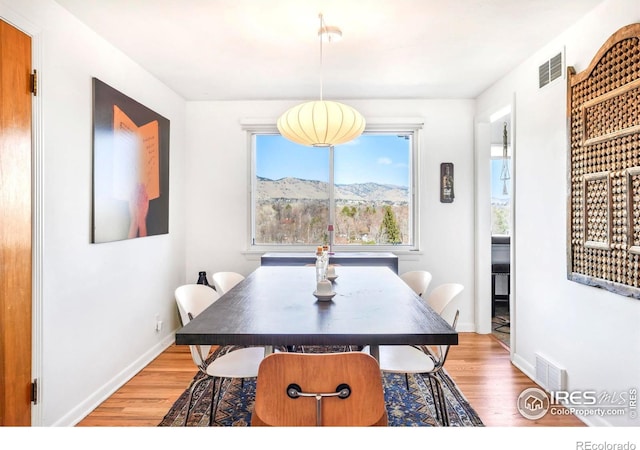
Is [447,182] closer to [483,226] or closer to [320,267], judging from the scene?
[483,226]

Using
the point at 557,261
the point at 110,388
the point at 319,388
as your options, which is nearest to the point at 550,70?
the point at 557,261

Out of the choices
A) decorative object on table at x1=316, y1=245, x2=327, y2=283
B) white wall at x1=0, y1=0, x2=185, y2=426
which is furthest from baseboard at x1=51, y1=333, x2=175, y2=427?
decorative object on table at x1=316, y1=245, x2=327, y2=283

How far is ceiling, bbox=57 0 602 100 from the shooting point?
7.77ft

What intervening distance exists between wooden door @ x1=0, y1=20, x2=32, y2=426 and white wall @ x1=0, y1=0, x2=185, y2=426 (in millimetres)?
92

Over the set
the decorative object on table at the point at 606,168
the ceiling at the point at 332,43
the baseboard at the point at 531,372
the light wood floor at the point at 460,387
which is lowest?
the light wood floor at the point at 460,387

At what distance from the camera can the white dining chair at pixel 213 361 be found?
6.77ft

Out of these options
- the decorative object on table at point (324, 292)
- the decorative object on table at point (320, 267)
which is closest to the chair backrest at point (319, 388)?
the decorative object on table at point (324, 292)

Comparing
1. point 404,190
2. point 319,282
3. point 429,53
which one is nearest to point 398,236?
point 404,190

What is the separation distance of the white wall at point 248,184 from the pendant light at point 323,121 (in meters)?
1.80

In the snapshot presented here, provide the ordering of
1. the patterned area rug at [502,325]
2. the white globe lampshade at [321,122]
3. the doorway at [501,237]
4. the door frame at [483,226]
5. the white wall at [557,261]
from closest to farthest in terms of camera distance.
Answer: the white wall at [557,261], the white globe lampshade at [321,122], the patterned area rug at [502,325], the door frame at [483,226], the doorway at [501,237]

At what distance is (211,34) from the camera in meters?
2.74

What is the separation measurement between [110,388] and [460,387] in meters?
2.51

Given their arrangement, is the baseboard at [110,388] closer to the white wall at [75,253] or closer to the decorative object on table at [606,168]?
the white wall at [75,253]

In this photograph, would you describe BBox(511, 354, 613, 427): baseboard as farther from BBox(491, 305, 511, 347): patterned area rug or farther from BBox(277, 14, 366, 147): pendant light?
BBox(277, 14, 366, 147): pendant light
